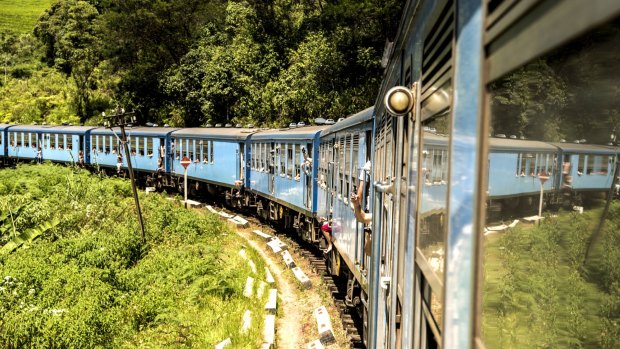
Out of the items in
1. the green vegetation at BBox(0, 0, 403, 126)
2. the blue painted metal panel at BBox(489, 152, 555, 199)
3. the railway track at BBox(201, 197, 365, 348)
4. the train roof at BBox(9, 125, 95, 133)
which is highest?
the green vegetation at BBox(0, 0, 403, 126)

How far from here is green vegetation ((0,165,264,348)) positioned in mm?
8586

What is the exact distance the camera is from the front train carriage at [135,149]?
26.7 metres

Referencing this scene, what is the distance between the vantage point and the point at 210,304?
10562 mm

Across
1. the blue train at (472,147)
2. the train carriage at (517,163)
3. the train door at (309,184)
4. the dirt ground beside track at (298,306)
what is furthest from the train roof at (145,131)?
the train carriage at (517,163)

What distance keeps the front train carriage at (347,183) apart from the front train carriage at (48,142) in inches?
912

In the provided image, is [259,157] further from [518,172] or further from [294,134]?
[518,172]

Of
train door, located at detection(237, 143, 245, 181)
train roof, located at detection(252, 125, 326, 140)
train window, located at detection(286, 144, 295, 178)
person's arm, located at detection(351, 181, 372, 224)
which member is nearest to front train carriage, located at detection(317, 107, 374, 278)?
person's arm, located at detection(351, 181, 372, 224)

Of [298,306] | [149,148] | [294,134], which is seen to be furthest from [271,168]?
[149,148]

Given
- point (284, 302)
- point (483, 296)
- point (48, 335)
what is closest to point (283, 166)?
point (284, 302)

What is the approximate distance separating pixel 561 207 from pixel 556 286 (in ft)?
0.52

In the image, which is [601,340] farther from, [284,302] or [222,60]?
[222,60]

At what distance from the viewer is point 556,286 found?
120cm

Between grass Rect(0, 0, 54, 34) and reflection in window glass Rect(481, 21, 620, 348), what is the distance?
10144cm

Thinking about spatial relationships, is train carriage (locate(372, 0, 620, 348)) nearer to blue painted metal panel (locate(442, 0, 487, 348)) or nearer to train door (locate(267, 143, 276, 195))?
blue painted metal panel (locate(442, 0, 487, 348))
